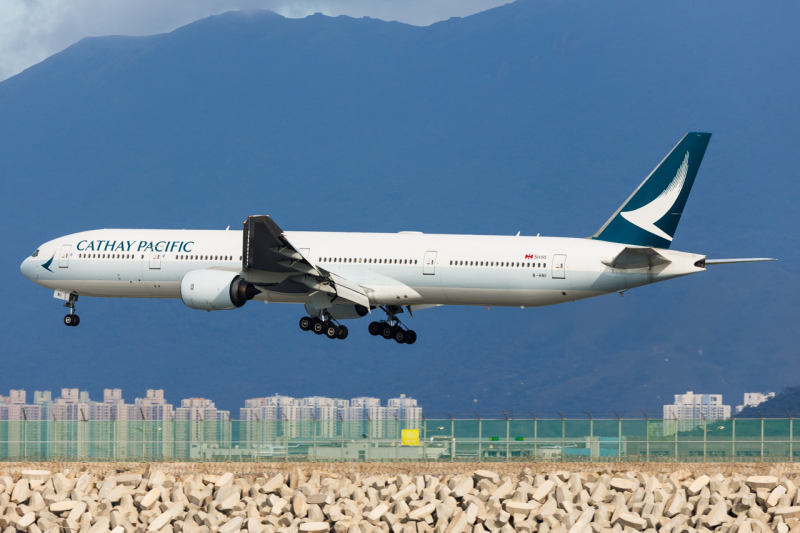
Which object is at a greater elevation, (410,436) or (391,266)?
(391,266)

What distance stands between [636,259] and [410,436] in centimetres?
1437

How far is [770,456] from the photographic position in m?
44.7

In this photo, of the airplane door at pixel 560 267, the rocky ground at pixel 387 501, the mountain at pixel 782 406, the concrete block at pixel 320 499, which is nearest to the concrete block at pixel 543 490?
the rocky ground at pixel 387 501

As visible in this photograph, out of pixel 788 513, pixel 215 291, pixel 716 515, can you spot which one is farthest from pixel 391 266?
pixel 788 513

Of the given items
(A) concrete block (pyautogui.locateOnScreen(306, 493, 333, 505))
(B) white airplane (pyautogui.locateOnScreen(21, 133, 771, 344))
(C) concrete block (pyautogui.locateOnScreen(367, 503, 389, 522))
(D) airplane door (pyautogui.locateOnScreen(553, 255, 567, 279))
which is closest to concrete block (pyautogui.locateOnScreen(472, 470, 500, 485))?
(C) concrete block (pyautogui.locateOnScreen(367, 503, 389, 522))

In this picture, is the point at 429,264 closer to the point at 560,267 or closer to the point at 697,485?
the point at 560,267

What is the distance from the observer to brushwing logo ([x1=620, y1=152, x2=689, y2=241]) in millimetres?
52375

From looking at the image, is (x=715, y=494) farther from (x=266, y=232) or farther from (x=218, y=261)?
(x=218, y=261)

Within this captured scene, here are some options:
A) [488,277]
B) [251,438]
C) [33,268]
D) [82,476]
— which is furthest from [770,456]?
[33,268]

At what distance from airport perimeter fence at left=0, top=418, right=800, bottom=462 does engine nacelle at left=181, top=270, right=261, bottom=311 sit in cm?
1022

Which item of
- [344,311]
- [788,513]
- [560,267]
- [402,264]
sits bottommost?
[788,513]

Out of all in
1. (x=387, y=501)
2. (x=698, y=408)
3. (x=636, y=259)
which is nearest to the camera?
(x=387, y=501)

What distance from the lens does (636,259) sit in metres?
49.8

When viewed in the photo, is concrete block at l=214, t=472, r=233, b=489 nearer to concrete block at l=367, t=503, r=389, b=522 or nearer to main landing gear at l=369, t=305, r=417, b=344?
concrete block at l=367, t=503, r=389, b=522
